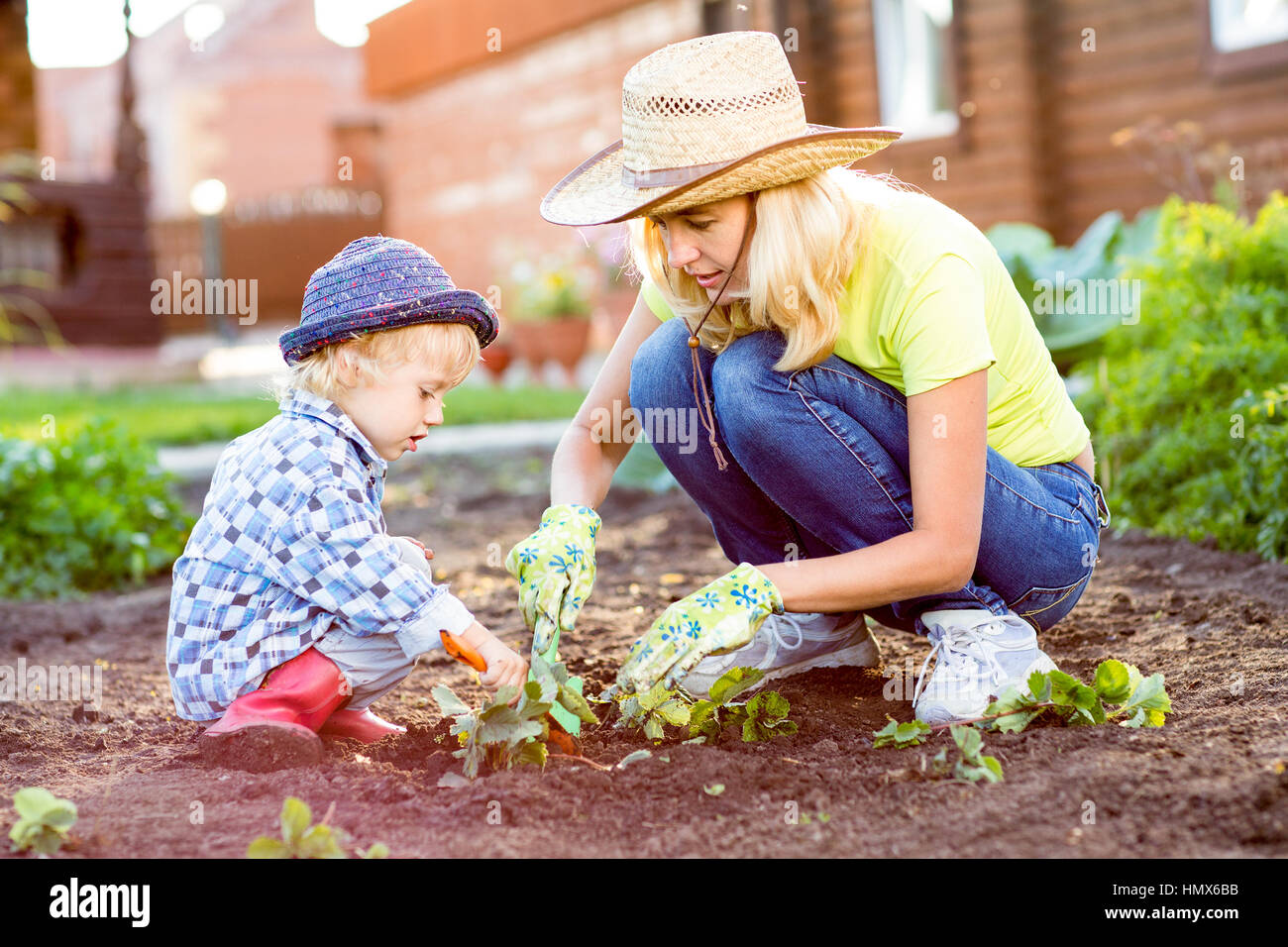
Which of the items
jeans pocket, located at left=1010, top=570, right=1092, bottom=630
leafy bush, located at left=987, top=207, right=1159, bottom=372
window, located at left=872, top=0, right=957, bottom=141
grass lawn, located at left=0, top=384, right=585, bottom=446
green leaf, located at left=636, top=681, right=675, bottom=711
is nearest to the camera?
green leaf, located at left=636, top=681, right=675, bottom=711

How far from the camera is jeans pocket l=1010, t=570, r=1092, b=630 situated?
Result: 2084 mm

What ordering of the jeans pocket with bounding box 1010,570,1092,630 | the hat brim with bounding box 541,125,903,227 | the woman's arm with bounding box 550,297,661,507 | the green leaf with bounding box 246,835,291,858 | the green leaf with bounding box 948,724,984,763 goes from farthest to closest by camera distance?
1. the woman's arm with bounding box 550,297,661,507
2. the jeans pocket with bounding box 1010,570,1092,630
3. the hat brim with bounding box 541,125,903,227
4. the green leaf with bounding box 948,724,984,763
5. the green leaf with bounding box 246,835,291,858

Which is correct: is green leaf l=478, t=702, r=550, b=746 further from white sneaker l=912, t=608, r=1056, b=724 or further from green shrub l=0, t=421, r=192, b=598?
green shrub l=0, t=421, r=192, b=598

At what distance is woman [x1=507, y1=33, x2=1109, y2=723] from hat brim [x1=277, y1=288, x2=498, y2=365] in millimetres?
222

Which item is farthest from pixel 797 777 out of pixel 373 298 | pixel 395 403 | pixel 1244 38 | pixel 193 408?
pixel 193 408

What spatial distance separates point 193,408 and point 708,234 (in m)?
5.92

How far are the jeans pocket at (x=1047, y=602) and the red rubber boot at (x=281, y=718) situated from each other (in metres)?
1.14

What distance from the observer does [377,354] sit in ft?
6.21

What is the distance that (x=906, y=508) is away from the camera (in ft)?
6.48

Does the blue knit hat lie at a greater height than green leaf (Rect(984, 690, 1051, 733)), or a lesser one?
greater

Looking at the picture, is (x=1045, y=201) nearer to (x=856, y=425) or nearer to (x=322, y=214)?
(x=856, y=425)

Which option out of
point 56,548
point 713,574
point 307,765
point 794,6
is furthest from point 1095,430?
point 794,6

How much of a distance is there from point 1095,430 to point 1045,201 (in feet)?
10.4

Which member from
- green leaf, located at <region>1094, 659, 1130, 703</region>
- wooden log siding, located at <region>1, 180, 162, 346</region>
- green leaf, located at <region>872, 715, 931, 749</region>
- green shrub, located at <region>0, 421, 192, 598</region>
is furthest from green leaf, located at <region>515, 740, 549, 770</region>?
wooden log siding, located at <region>1, 180, 162, 346</region>
